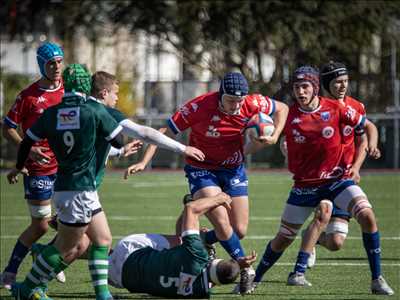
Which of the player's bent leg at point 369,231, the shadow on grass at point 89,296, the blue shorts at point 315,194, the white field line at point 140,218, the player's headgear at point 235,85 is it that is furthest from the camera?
the white field line at point 140,218

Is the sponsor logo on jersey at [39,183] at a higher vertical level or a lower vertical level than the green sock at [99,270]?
higher

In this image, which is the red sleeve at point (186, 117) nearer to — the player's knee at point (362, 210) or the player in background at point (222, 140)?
the player in background at point (222, 140)

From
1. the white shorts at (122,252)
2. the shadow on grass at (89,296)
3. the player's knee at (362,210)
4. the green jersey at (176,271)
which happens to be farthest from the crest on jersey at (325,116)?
the shadow on grass at (89,296)

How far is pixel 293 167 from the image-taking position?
34.3ft

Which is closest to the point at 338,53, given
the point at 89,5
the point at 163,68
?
the point at 89,5

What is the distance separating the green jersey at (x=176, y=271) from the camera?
28.0 feet

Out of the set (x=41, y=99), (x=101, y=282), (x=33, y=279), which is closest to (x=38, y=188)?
(x=41, y=99)

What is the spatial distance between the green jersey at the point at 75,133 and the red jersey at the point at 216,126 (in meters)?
2.14

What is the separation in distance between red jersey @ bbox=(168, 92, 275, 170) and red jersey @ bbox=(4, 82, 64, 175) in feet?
3.99

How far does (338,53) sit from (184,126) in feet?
83.4

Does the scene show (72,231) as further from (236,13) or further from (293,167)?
(236,13)

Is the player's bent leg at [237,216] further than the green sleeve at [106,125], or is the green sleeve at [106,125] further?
the player's bent leg at [237,216]

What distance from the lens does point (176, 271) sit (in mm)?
8562

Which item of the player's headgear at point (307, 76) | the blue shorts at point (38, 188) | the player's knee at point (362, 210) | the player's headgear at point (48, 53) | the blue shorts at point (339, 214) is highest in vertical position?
the player's headgear at point (48, 53)
